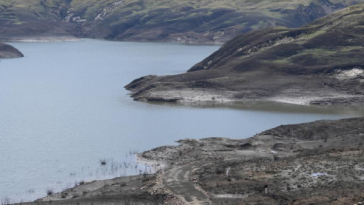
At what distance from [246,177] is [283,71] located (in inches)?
2607

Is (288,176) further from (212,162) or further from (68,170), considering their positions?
(68,170)

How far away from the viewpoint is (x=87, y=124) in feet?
267

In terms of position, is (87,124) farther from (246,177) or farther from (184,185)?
(246,177)

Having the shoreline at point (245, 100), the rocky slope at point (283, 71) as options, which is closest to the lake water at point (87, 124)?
the shoreline at point (245, 100)

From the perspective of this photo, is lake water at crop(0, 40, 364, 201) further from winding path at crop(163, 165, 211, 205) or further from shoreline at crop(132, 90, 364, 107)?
winding path at crop(163, 165, 211, 205)

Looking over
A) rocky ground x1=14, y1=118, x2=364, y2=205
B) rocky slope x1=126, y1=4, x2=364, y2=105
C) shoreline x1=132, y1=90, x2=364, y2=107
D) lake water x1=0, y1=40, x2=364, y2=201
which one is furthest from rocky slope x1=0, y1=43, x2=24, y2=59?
rocky ground x1=14, y1=118, x2=364, y2=205

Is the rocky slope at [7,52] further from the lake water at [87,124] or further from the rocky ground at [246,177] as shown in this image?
the rocky ground at [246,177]

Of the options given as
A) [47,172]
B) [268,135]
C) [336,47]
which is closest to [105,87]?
[336,47]

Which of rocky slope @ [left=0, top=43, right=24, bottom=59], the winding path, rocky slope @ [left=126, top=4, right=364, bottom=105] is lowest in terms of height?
the winding path

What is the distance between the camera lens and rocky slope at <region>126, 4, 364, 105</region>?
10112 cm

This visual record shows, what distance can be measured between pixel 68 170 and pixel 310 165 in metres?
20.1

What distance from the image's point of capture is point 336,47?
120m

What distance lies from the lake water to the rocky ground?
448 cm

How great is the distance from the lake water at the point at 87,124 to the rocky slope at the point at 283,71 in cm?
501
